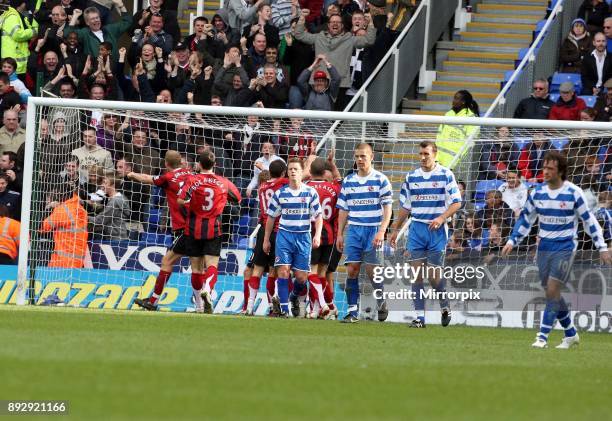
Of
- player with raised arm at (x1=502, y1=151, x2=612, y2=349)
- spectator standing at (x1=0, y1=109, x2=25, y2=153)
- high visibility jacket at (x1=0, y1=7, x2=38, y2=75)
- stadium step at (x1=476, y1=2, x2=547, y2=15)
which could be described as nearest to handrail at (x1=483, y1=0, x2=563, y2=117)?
stadium step at (x1=476, y1=2, x2=547, y2=15)

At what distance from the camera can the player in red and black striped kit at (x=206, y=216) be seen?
654 inches

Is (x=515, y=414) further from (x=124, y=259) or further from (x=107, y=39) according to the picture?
(x=107, y=39)

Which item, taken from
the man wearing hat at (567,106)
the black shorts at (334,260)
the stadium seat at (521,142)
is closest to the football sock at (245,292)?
the black shorts at (334,260)

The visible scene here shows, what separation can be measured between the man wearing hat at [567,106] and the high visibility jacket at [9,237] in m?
7.93

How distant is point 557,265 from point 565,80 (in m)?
8.27

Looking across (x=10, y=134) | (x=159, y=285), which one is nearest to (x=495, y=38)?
(x=10, y=134)

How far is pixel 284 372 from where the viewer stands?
9.44m

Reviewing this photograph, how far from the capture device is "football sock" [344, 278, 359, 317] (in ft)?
52.4

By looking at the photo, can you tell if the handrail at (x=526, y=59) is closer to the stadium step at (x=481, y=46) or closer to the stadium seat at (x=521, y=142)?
the stadium step at (x=481, y=46)

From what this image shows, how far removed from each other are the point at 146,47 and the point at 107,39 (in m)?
1.25

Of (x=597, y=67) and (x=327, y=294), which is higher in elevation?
(x=597, y=67)

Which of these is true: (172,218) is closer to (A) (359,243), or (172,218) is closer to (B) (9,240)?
(A) (359,243)

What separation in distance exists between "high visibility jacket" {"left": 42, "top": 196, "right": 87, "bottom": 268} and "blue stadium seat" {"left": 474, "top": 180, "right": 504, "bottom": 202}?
529 cm

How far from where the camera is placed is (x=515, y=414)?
789cm
